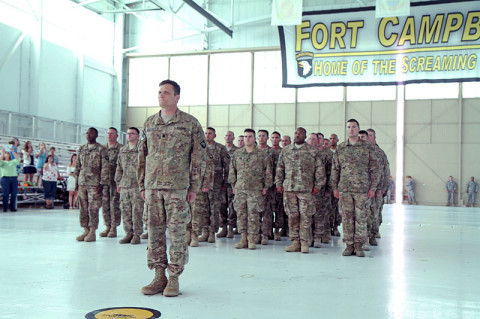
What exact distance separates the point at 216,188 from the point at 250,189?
0.99 meters

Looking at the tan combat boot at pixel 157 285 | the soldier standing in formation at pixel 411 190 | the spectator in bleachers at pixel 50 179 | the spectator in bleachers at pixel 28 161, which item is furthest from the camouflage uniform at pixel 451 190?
the tan combat boot at pixel 157 285

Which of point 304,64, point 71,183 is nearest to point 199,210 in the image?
point 304,64

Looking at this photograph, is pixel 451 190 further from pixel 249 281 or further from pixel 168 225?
pixel 168 225

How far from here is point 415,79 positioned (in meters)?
11.4

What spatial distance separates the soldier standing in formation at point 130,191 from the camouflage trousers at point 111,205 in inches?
15.6

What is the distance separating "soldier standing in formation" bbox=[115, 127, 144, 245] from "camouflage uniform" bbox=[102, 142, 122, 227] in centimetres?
30

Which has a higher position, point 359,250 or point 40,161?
point 40,161

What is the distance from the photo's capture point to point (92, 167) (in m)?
6.81

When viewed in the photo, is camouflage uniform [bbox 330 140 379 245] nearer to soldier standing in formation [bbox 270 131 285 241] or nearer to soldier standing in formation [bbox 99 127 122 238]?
soldier standing in formation [bbox 270 131 285 241]

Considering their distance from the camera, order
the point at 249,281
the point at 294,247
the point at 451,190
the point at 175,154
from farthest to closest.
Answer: the point at 451,190 < the point at 294,247 < the point at 249,281 < the point at 175,154

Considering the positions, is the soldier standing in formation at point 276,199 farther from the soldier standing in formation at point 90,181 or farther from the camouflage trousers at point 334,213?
the soldier standing in formation at point 90,181

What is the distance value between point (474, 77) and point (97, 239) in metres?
9.13

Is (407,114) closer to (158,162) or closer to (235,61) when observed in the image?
(235,61)

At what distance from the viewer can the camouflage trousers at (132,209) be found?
260 inches
